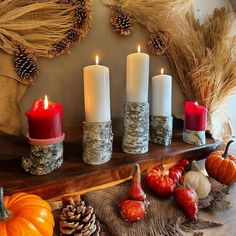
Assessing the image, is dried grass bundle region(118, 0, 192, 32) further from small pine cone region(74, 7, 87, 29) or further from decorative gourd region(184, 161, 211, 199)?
decorative gourd region(184, 161, 211, 199)

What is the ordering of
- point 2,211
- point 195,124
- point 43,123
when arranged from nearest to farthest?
point 2,211 < point 43,123 < point 195,124

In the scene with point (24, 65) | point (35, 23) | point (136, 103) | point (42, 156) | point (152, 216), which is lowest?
point (152, 216)

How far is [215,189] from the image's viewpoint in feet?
1.86

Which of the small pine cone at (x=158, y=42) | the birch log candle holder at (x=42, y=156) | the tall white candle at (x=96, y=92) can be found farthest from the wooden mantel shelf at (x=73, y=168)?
the small pine cone at (x=158, y=42)

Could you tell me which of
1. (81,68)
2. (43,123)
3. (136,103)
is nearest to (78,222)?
(43,123)

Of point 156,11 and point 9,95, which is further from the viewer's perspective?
point 156,11

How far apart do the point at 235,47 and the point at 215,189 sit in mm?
498

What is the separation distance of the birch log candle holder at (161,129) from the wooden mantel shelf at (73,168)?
0.02 metres

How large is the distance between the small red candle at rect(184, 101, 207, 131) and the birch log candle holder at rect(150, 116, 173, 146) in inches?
2.6

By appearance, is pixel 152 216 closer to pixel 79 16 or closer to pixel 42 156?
pixel 42 156

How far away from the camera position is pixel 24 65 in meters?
0.57

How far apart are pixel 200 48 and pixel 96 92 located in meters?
0.46

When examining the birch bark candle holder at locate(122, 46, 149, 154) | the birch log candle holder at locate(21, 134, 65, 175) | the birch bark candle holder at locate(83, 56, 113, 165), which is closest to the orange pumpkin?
the birch bark candle holder at locate(122, 46, 149, 154)

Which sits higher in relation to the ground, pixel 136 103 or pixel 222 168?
pixel 136 103
